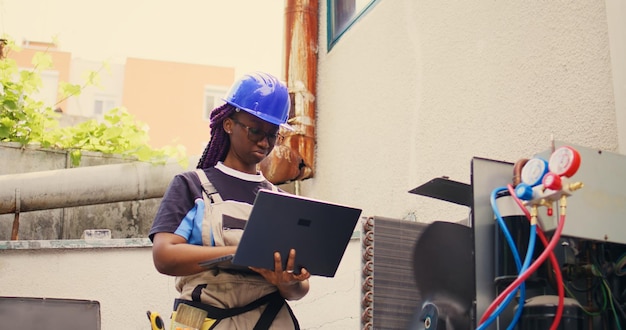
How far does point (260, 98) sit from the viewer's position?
115 inches

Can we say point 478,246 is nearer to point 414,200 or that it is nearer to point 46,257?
point 414,200

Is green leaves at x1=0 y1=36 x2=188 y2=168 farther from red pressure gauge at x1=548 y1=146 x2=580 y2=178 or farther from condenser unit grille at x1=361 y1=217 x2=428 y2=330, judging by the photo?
red pressure gauge at x1=548 y1=146 x2=580 y2=178

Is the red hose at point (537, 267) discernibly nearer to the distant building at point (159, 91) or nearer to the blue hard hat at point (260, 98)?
the blue hard hat at point (260, 98)

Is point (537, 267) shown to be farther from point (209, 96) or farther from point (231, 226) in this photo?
point (209, 96)

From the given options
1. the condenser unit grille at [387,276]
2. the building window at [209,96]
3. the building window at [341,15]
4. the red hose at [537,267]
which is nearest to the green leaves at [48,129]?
the building window at [341,15]

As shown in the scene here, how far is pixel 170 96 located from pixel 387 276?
2757cm

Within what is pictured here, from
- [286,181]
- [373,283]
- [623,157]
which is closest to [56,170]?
[286,181]

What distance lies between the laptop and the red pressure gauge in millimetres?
733

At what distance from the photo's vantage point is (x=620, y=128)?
2775 mm

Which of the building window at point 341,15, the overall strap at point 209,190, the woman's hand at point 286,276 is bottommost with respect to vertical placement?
the woman's hand at point 286,276

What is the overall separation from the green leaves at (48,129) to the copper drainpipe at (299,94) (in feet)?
2.97

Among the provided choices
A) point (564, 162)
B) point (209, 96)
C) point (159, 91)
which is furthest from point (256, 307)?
point (209, 96)

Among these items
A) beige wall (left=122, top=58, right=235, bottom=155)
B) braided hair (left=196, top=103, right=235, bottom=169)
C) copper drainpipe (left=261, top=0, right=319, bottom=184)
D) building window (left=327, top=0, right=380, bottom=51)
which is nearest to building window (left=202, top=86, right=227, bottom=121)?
→ beige wall (left=122, top=58, right=235, bottom=155)

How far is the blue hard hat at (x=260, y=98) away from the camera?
2898 mm
